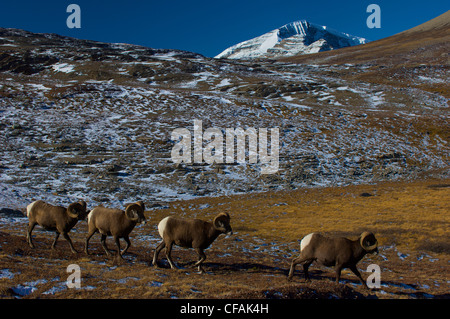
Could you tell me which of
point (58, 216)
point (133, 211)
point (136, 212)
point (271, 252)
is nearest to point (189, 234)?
point (136, 212)

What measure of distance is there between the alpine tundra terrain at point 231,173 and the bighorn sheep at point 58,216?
101cm

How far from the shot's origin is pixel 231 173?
1626 inches

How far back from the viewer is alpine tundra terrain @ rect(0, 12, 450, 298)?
1035 cm

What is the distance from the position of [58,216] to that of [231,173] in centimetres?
2999

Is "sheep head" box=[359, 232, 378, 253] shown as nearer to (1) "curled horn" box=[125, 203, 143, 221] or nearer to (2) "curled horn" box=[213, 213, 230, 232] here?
(2) "curled horn" box=[213, 213, 230, 232]

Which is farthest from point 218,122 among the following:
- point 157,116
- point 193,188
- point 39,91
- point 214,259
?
point 214,259

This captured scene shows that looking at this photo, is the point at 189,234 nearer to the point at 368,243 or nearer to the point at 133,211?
the point at 133,211

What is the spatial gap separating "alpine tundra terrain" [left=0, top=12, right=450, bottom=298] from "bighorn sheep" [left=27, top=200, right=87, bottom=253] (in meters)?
1.01

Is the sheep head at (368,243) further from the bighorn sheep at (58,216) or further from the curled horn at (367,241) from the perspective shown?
the bighorn sheep at (58,216)

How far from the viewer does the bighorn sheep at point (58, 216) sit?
12.0 metres

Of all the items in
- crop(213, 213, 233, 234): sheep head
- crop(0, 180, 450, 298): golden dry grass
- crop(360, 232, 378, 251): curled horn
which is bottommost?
crop(0, 180, 450, 298): golden dry grass

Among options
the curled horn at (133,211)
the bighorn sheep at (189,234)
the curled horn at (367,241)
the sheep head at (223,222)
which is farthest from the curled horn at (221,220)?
the curled horn at (367,241)

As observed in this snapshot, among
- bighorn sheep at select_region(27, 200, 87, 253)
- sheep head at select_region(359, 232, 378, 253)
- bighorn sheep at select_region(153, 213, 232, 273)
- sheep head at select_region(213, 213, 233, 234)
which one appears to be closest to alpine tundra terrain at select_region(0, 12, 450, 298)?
bighorn sheep at select_region(153, 213, 232, 273)

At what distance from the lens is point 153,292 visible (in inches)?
309
